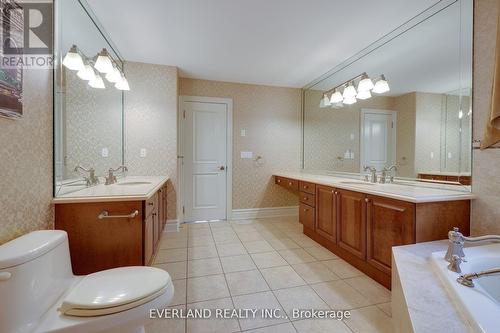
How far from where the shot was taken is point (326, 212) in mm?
2508

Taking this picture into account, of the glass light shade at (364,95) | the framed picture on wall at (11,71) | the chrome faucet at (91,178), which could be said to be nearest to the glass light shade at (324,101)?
the glass light shade at (364,95)

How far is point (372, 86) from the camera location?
8.46 feet

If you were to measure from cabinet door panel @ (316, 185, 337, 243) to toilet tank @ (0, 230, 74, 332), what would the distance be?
2196 mm

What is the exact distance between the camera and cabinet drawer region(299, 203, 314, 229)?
9.25ft

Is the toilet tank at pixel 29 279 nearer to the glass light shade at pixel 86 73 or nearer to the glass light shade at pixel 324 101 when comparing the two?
the glass light shade at pixel 86 73

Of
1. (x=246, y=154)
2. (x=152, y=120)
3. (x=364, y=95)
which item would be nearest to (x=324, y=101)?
(x=364, y=95)

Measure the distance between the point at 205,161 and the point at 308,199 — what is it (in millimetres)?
1776

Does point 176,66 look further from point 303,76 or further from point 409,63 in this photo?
point 409,63

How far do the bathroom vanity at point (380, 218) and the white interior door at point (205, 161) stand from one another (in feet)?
5.58

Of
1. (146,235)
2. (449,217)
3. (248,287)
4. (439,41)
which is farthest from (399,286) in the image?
(439,41)

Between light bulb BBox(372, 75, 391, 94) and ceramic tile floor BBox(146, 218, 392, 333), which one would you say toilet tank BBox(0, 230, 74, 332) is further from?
light bulb BBox(372, 75, 391, 94)

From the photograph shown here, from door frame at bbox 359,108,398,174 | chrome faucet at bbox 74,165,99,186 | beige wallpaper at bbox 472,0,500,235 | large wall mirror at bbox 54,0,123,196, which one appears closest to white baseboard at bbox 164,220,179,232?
large wall mirror at bbox 54,0,123,196

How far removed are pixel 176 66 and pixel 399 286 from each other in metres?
3.36

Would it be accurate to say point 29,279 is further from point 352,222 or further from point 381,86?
point 381,86
